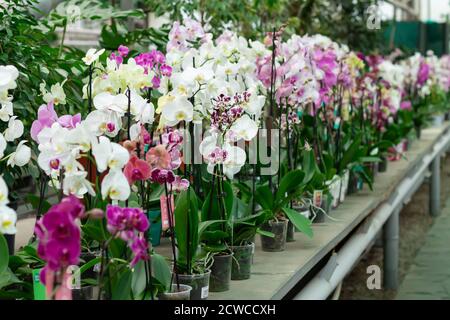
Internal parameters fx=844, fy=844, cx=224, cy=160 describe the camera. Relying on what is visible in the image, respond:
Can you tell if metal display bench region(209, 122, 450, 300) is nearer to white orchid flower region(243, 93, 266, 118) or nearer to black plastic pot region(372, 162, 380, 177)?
black plastic pot region(372, 162, 380, 177)

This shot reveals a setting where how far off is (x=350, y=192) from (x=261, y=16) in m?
2.04

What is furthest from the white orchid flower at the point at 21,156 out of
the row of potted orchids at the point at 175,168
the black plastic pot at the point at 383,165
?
the black plastic pot at the point at 383,165

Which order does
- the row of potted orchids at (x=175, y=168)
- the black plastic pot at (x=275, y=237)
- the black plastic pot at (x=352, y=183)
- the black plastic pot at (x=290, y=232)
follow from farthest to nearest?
the black plastic pot at (x=352, y=183) < the black plastic pot at (x=290, y=232) < the black plastic pot at (x=275, y=237) < the row of potted orchids at (x=175, y=168)

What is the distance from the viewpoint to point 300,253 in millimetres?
2344

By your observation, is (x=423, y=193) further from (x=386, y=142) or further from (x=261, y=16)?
(x=386, y=142)

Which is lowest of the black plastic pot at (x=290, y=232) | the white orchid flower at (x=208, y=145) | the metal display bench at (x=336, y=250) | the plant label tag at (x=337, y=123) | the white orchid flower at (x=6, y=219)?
the metal display bench at (x=336, y=250)

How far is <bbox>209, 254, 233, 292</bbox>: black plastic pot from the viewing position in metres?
1.91

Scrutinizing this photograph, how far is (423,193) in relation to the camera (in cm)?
784

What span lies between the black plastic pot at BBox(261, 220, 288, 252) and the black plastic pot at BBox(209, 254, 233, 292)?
480mm

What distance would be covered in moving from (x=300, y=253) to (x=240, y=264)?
0.35 metres

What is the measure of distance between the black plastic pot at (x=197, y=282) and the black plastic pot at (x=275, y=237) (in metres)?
0.63

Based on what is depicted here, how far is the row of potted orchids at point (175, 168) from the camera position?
1.34 metres

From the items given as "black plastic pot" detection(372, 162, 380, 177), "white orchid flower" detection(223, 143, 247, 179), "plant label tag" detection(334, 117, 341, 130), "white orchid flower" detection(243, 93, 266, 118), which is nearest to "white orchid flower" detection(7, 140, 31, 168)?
"white orchid flower" detection(223, 143, 247, 179)

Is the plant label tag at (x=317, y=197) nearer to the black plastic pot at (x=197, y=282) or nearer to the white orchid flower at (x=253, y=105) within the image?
the white orchid flower at (x=253, y=105)
